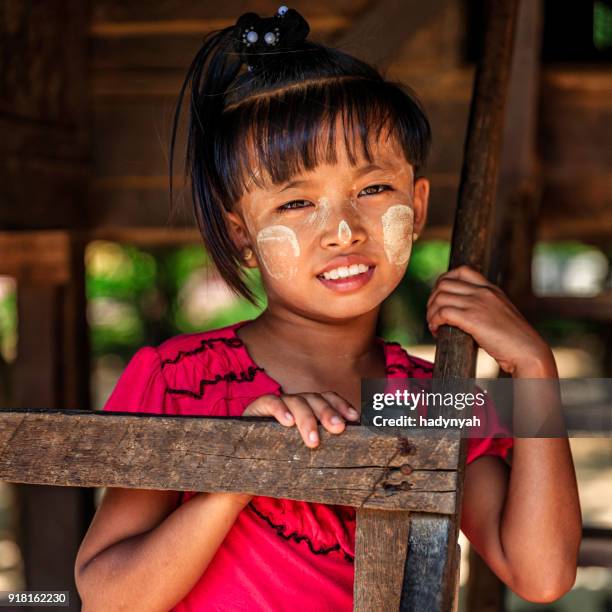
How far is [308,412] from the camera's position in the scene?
1.26 m

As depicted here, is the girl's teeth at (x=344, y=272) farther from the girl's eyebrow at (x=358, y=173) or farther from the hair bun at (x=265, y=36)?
the hair bun at (x=265, y=36)

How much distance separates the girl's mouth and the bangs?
0.61 ft

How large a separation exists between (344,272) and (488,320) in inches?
10.7

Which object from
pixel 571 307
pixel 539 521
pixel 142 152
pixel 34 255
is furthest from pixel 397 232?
pixel 34 255

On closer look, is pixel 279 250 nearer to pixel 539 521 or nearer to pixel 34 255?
pixel 539 521

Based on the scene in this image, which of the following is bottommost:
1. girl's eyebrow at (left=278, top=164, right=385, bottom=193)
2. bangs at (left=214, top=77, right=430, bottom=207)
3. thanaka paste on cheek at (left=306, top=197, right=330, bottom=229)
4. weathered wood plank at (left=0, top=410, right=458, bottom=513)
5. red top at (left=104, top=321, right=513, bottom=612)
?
red top at (left=104, top=321, right=513, bottom=612)

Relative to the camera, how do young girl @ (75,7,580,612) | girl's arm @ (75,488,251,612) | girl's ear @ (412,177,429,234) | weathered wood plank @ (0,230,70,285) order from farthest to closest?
weathered wood plank @ (0,230,70,285)
girl's ear @ (412,177,429,234)
young girl @ (75,7,580,612)
girl's arm @ (75,488,251,612)

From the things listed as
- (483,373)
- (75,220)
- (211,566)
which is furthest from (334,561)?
(483,373)

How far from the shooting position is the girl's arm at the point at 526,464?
1.58m

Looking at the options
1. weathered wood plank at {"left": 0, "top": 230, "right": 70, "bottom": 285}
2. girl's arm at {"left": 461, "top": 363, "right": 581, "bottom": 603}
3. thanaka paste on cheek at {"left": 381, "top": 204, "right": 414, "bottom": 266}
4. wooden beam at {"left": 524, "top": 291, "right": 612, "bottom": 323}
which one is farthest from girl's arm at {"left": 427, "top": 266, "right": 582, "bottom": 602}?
weathered wood plank at {"left": 0, "top": 230, "right": 70, "bottom": 285}

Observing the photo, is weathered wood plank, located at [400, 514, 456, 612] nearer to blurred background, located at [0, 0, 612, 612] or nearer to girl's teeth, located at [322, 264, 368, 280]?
girl's teeth, located at [322, 264, 368, 280]

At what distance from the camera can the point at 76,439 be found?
1.32m

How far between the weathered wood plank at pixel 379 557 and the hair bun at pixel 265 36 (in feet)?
3.16

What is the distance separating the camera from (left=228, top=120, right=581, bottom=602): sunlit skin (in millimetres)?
1593
